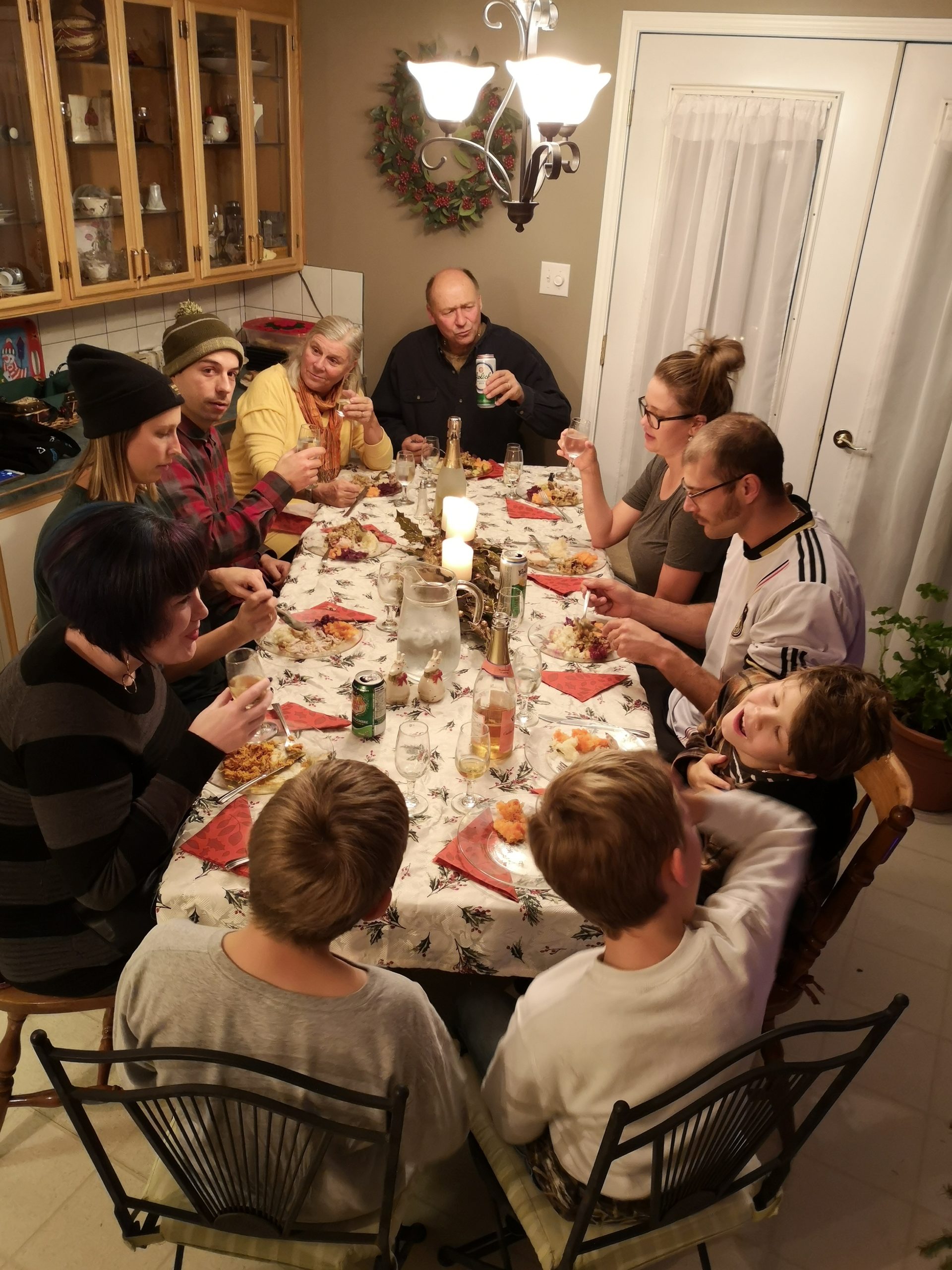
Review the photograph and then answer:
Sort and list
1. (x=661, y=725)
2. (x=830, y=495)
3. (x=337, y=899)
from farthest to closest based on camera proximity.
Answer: (x=830, y=495)
(x=661, y=725)
(x=337, y=899)

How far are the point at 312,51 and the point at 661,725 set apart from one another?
3.47 m

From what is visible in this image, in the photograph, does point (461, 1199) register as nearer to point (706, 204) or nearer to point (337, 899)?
point (337, 899)

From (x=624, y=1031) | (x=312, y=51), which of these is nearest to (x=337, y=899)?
(x=624, y=1031)

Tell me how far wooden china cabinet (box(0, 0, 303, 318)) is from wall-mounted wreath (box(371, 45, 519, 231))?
47 centimetres

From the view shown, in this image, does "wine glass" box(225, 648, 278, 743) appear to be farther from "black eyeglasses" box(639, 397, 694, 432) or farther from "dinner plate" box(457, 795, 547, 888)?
"black eyeglasses" box(639, 397, 694, 432)

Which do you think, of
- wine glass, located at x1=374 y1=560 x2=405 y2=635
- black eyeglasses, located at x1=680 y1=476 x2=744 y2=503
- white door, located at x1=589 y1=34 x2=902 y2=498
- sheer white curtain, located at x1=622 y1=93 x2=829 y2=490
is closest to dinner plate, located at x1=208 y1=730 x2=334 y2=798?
wine glass, located at x1=374 y1=560 x2=405 y2=635

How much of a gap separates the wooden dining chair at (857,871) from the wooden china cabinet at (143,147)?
293cm

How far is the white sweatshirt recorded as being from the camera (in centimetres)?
116

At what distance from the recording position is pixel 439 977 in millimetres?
1913

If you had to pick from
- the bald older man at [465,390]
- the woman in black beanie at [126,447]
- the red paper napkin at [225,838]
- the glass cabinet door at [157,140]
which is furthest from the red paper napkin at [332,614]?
the glass cabinet door at [157,140]

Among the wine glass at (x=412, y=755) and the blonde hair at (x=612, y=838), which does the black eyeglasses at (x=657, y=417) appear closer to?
the wine glass at (x=412, y=755)

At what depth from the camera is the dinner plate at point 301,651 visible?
6.77 feet

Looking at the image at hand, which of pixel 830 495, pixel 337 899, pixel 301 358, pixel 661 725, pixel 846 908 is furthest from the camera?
pixel 830 495

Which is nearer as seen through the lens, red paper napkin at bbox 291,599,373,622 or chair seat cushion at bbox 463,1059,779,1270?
chair seat cushion at bbox 463,1059,779,1270
